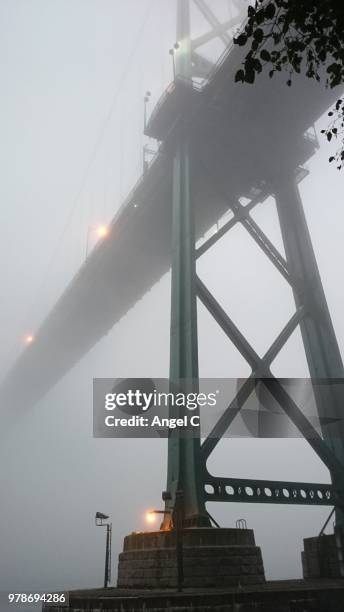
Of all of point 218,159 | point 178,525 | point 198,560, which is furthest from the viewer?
point 218,159

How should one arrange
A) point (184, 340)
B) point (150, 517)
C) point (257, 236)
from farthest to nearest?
point (257, 236) < point (184, 340) < point (150, 517)

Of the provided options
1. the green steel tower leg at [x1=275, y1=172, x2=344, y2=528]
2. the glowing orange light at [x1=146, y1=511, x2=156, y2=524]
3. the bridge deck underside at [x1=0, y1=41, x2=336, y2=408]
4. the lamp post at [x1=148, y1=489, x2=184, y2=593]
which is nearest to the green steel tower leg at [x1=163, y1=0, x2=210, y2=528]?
the lamp post at [x1=148, y1=489, x2=184, y2=593]

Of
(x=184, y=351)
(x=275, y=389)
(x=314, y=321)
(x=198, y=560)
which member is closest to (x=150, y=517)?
(x=198, y=560)

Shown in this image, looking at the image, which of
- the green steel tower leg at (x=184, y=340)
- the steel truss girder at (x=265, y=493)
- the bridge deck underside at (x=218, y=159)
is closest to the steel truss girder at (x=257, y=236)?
the bridge deck underside at (x=218, y=159)

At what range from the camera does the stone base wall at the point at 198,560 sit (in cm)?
700

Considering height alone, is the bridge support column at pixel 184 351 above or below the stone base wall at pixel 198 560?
above

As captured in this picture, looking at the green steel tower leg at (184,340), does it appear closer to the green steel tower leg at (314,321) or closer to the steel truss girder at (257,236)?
the steel truss girder at (257,236)

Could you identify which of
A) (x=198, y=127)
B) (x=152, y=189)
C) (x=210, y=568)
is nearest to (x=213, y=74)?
(x=198, y=127)

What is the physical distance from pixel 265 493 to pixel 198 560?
3.06 m

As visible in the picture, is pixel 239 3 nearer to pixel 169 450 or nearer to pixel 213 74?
pixel 213 74

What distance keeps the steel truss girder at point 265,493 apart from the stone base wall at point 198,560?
140cm

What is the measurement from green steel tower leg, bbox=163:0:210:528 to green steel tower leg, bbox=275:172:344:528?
12.7 feet

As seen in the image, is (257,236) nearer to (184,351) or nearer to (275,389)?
(275,389)

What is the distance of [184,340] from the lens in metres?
10.2
